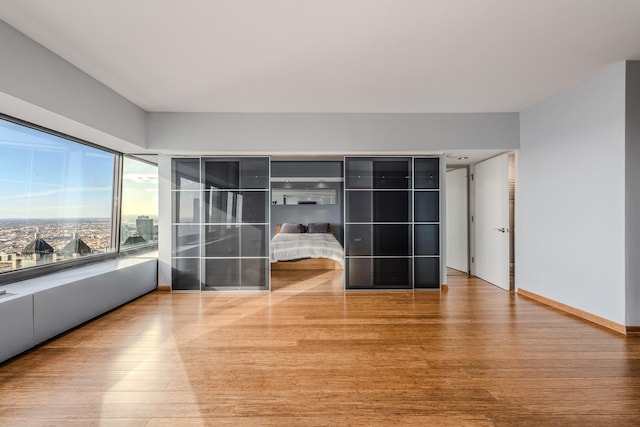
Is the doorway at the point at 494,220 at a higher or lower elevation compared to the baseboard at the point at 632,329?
higher

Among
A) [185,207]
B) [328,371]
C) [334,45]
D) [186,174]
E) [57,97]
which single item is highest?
[334,45]

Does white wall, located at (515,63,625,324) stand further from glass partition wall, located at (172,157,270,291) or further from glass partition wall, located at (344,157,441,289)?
glass partition wall, located at (172,157,270,291)

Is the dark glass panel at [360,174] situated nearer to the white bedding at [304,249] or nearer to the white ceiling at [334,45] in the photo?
the white ceiling at [334,45]

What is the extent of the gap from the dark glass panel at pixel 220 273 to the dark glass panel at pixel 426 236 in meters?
2.70

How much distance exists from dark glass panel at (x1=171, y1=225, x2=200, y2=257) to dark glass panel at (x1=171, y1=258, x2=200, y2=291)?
0.10 m

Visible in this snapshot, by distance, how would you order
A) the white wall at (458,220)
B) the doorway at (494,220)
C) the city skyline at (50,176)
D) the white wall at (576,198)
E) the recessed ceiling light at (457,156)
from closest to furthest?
the city skyline at (50,176)
the white wall at (576,198)
the doorway at (494,220)
the recessed ceiling light at (457,156)
the white wall at (458,220)

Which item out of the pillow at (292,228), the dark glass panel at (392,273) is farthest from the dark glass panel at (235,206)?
the pillow at (292,228)

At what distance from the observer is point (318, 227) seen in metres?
6.59

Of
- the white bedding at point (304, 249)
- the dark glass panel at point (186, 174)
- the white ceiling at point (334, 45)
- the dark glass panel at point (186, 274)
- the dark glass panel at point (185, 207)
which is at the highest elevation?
the white ceiling at point (334, 45)

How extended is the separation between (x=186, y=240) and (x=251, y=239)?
0.97 metres

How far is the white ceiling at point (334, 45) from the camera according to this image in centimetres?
212

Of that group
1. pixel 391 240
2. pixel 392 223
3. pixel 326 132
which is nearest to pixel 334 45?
pixel 326 132

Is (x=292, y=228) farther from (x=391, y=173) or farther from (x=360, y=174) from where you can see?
(x=391, y=173)

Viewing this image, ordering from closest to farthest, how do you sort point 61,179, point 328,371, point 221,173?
point 328,371
point 61,179
point 221,173
